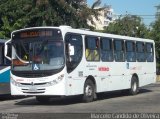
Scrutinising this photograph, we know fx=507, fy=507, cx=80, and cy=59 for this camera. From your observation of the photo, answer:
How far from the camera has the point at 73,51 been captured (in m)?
18.8

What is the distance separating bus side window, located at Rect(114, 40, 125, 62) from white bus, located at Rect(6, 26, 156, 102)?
1.85ft

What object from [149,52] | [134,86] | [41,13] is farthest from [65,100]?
[41,13]

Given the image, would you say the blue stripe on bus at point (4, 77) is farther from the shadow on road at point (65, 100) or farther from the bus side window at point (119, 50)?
the bus side window at point (119, 50)

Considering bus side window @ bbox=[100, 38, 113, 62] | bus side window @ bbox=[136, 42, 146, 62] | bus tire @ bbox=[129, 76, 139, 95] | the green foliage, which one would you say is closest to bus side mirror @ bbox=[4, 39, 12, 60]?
→ bus side window @ bbox=[100, 38, 113, 62]

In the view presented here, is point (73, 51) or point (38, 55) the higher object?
point (73, 51)

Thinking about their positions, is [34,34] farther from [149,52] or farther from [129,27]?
[129,27]

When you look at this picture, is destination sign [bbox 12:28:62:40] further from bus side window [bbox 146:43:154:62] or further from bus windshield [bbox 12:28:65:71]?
bus side window [bbox 146:43:154:62]

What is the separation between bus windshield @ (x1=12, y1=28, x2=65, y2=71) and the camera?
18.5 m

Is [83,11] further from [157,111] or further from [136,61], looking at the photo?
[157,111]

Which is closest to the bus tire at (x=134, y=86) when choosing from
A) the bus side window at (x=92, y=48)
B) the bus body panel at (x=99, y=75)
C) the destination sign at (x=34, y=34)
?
the bus body panel at (x=99, y=75)

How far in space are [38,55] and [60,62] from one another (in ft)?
3.01

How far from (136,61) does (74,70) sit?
6.63 metres

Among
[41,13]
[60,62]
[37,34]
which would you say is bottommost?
[60,62]

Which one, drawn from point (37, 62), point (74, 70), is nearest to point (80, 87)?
point (74, 70)
